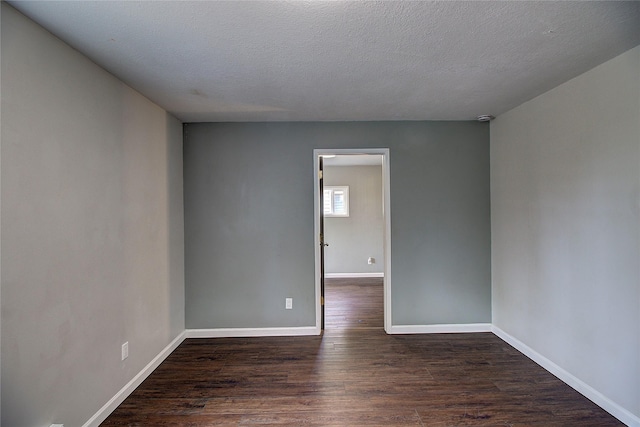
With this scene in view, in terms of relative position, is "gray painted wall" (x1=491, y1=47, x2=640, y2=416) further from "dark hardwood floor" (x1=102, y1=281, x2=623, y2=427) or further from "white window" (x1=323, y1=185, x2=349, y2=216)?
"white window" (x1=323, y1=185, x2=349, y2=216)


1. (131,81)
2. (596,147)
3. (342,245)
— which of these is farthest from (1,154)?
(342,245)

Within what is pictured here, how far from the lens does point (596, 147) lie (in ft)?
6.93

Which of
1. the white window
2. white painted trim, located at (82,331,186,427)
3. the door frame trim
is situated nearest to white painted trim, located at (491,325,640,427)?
the door frame trim

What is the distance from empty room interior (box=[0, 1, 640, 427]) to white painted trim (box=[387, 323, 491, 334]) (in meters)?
0.02

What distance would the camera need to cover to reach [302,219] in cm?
336

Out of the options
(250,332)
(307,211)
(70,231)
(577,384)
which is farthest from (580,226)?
(70,231)

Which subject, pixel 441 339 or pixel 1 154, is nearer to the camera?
pixel 1 154

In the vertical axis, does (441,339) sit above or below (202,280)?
below

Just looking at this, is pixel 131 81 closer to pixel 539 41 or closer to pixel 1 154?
pixel 1 154

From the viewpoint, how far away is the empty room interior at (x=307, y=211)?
5.08 ft

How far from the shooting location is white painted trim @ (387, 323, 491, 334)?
11.1 ft

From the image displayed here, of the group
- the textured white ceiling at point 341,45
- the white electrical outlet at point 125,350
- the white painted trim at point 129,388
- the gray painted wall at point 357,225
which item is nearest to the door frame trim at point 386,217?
the textured white ceiling at point 341,45

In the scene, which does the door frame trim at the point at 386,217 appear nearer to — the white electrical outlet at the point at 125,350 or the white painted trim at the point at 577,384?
the white painted trim at the point at 577,384

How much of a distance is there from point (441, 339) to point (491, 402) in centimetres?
106
